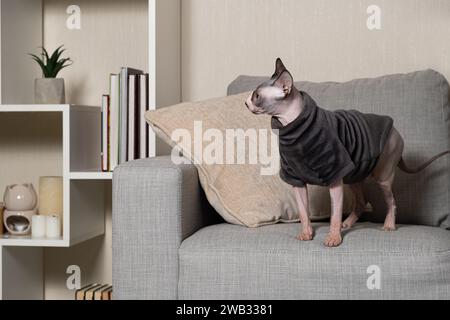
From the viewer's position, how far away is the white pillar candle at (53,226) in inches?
83.6

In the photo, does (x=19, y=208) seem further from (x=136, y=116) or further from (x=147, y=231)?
(x=147, y=231)

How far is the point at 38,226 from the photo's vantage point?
2.13m

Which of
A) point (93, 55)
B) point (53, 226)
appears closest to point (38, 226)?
point (53, 226)

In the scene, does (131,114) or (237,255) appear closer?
(237,255)

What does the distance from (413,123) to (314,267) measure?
65cm

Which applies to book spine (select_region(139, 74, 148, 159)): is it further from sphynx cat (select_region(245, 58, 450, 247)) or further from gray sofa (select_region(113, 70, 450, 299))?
sphynx cat (select_region(245, 58, 450, 247))

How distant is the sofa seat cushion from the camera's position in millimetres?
1457

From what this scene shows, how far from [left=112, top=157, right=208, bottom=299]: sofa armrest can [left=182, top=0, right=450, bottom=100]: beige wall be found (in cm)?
90

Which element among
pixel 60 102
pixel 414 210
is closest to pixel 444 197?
pixel 414 210

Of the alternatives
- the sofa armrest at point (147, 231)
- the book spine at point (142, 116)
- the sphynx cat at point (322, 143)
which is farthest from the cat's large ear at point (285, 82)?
A: the book spine at point (142, 116)

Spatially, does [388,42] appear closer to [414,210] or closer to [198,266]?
[414,210]

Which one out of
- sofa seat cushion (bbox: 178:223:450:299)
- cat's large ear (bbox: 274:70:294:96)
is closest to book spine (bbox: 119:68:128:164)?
sofa seat cushion (bbox: 178:223:450:299)

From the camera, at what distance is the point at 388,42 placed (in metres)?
2.31

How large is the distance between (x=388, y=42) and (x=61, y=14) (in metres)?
1.12
